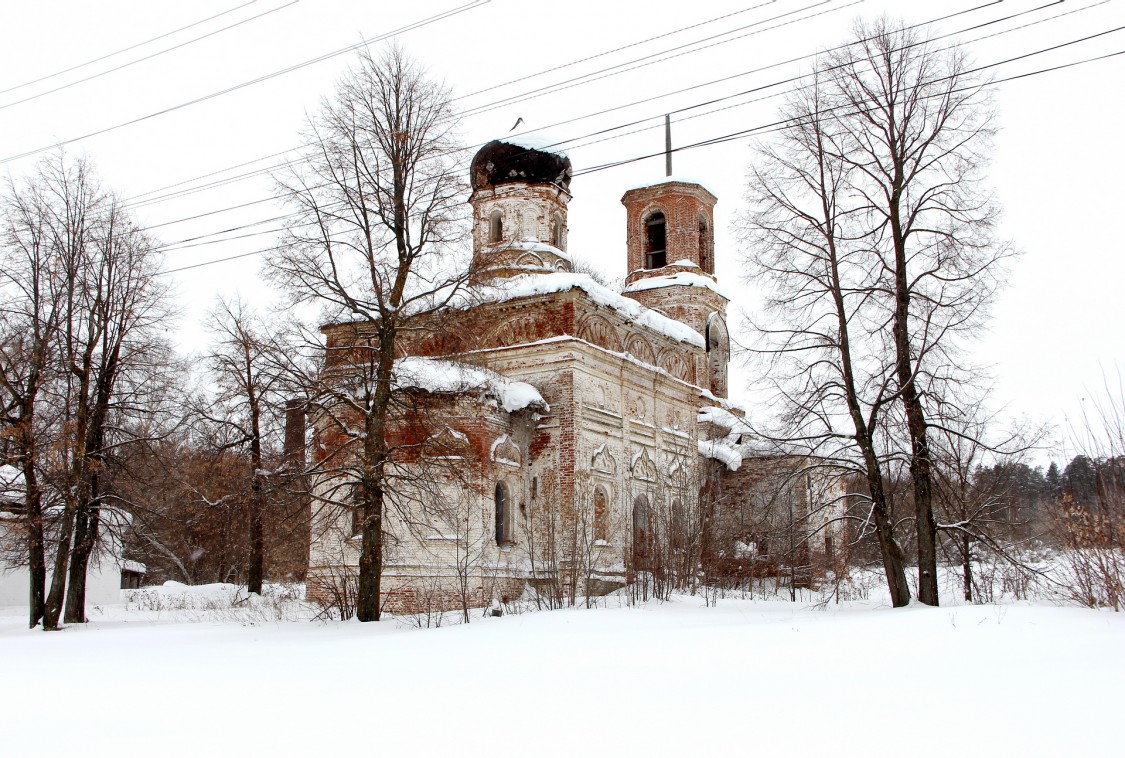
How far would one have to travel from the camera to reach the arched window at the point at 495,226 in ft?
80.1

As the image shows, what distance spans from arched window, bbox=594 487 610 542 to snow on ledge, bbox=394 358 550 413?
7.69 ft

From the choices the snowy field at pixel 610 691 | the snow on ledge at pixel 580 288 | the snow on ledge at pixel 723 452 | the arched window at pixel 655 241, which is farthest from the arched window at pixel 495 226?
the snowy field at pixel 610 691

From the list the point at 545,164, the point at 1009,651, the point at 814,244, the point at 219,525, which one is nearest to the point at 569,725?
the point at 1009,651

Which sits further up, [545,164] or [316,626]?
[545,164]

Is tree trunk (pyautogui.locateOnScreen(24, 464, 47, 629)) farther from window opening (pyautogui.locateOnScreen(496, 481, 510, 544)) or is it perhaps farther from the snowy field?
window opening (pyautogui.locateOnScreen(496, 481, 510, 544))

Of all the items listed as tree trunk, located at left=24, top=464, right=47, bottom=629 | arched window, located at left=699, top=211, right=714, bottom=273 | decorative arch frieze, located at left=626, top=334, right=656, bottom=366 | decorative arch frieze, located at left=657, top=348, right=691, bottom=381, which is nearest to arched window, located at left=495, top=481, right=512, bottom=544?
decorative arch frieze, located at left=626, top=334, right=656, bottom=366

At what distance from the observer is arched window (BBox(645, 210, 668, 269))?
95.5 feet

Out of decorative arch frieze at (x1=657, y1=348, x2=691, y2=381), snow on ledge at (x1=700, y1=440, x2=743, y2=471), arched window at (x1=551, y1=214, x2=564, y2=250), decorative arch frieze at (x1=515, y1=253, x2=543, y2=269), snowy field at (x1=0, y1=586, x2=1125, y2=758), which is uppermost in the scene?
arched window at (x1=551, y1=214, x2=564, y2=250)

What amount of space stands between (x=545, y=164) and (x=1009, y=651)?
1890cm

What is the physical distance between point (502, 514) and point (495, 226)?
8263 millimetres

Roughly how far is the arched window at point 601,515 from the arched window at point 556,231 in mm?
6940

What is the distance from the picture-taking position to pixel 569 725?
5.49m

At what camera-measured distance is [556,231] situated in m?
24.7

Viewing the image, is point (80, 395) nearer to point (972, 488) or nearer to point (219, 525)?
point (219, 525)
